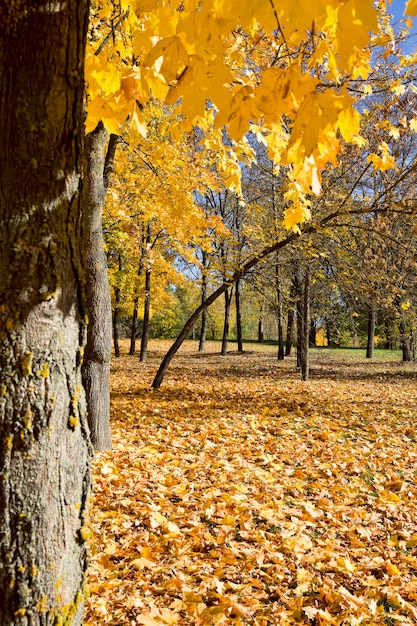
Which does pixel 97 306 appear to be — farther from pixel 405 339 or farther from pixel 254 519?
pixel 405 339

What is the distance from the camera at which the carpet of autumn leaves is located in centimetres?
254

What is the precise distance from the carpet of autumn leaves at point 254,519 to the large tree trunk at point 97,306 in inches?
21.5

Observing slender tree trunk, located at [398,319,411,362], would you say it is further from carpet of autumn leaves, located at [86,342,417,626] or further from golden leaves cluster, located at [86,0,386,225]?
golden leaves cluster, located at [86,0,386,225]

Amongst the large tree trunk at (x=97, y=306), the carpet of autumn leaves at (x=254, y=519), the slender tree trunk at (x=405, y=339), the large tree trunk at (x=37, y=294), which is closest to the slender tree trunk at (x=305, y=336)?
the carpet of autumn leaves at (x=254, y=519)

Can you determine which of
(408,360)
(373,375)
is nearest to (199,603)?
(373,375)

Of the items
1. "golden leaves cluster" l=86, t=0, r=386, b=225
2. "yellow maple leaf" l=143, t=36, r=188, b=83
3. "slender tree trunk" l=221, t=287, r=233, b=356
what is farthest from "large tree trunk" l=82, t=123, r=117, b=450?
"slender tree trunk" l=221, t=287, r=233, b=356

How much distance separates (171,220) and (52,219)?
25.4 feet

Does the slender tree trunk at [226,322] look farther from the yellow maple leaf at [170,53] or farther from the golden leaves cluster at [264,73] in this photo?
the yellow maple leaf at [170,53]

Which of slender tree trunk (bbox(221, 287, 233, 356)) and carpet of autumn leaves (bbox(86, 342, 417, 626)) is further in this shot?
slender tree trunk (bbox(221, 287, 233, 356))

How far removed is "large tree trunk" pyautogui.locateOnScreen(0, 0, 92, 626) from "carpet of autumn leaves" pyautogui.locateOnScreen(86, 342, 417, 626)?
1263mm

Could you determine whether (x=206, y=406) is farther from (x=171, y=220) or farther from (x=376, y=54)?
(x=376, y=54)

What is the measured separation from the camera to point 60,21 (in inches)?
55.2

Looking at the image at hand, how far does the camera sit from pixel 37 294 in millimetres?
1433

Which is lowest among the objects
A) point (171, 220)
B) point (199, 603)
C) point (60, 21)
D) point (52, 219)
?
point (199, 603)
